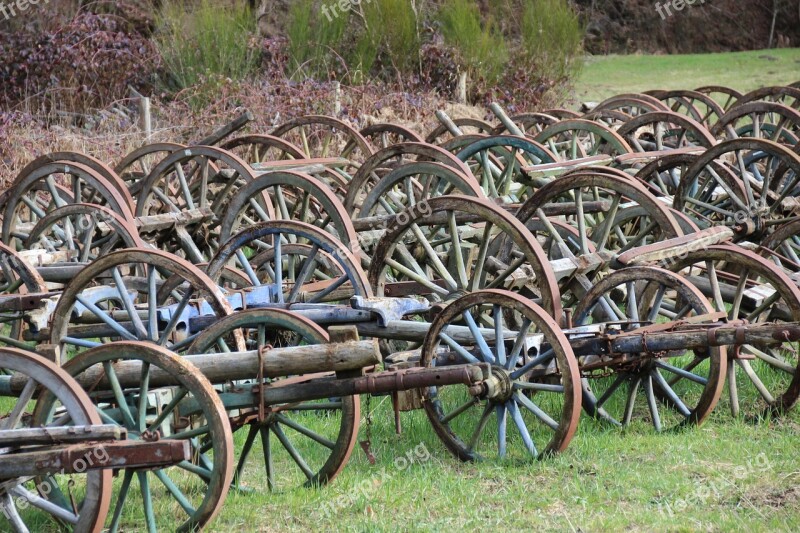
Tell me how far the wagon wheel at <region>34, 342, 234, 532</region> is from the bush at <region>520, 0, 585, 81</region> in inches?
545

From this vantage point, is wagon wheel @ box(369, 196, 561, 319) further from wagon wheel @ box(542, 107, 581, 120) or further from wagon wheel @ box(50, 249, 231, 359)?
wagon wheel @ box(542, 107, 581, 120)

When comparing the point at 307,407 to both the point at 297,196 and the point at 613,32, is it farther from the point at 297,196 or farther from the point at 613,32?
the point at 613,32

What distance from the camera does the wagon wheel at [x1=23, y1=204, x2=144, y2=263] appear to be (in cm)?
724

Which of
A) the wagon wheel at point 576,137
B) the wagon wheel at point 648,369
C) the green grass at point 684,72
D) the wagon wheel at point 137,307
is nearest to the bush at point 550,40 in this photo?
the green grass at point 684,72

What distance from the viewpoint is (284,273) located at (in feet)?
27.7

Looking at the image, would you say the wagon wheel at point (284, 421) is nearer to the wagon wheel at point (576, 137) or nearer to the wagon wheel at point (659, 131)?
the wagon wheel at point (576, 137)

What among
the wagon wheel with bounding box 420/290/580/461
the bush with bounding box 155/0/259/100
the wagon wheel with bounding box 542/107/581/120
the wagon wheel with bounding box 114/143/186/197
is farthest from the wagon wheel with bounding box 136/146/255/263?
the bush with bounding box 155/0/259/100

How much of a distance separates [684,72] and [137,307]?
59.7ft

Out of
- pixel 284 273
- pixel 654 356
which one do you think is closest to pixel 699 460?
pixel 654 356

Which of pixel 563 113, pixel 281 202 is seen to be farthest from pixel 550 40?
pixel 281 202

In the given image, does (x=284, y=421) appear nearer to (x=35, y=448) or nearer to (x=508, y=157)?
(x=35, y=448)

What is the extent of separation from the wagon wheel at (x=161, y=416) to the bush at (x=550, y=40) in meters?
13.8

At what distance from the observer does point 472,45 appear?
56.9ft

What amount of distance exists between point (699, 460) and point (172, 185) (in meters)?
6.93
